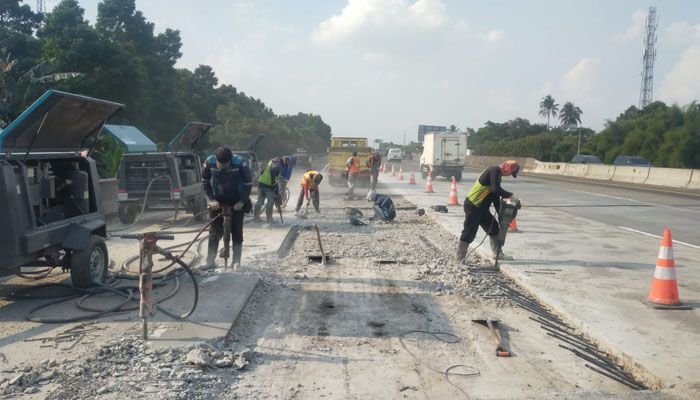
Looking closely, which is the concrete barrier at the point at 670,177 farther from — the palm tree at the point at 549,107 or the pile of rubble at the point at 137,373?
the palm tree at the point at 549,107

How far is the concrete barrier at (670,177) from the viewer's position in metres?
30.8

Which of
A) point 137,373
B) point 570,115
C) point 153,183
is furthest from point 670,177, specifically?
point 570,115

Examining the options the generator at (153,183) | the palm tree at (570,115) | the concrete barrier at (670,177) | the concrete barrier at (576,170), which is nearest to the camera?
the generator at (153,183)

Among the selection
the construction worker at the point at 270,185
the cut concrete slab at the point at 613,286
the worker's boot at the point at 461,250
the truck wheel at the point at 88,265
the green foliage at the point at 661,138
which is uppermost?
the green foliage at the point at 661,138

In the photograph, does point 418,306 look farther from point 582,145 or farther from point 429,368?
point 582,145

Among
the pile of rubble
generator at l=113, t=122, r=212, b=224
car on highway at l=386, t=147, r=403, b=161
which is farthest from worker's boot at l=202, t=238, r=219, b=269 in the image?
car on highway at l=386, t=147, r=403, b=161

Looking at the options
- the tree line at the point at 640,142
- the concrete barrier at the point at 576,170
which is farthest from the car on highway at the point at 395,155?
the concrete barrier at the point at 576,170

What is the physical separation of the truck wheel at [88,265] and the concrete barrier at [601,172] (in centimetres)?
3584

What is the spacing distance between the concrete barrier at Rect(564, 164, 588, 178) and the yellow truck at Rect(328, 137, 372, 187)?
20.2 m

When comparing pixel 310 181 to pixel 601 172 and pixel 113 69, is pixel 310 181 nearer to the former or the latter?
pixel 113 69

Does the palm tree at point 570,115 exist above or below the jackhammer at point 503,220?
above

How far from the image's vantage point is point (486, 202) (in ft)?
31.0

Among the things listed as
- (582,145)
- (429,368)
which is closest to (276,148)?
(582,145)

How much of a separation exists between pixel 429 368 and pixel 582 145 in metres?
67.0
